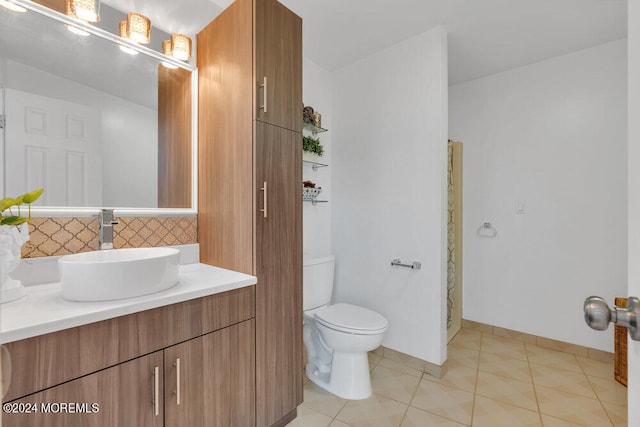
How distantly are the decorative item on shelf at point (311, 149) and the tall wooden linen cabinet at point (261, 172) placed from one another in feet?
2.14

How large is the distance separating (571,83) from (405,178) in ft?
5.09

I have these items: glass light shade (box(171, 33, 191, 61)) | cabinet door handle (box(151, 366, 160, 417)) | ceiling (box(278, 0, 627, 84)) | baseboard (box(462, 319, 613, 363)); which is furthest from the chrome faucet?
baseboard (box(462, 319, 613, 363))

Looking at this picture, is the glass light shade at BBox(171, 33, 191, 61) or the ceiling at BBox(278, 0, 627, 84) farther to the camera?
the ceiling at BBox(278, 0, 627, 84)

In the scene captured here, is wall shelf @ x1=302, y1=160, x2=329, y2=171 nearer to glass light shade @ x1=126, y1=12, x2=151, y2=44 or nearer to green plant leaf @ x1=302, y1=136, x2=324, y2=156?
green plant leaf @ x1=302, y1=136, x2=324, y2=156

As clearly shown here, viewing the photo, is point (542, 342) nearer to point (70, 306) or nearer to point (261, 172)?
point (261, 172)

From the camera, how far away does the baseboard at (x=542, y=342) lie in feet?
7.19

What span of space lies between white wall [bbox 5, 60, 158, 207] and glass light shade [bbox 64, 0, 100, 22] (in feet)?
0.96

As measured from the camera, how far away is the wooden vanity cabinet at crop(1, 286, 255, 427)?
82cm

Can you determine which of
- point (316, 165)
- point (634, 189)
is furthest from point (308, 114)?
point (634, 189)

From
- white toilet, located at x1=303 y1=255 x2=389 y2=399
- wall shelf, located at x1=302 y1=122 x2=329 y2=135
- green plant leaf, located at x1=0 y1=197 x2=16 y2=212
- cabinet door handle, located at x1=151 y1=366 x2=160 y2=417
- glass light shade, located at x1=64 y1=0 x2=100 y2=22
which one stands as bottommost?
white toilet, located at x1=303 y1=255 x2=389 y2=399

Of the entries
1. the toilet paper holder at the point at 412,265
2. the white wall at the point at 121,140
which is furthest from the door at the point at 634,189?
the white wall at the point at 121,140

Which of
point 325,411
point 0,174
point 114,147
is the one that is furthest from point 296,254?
point 0,174

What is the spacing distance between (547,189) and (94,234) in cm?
308

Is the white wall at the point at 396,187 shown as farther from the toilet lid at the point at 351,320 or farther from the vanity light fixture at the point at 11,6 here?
the vanity light fixture at the point at 11,6
